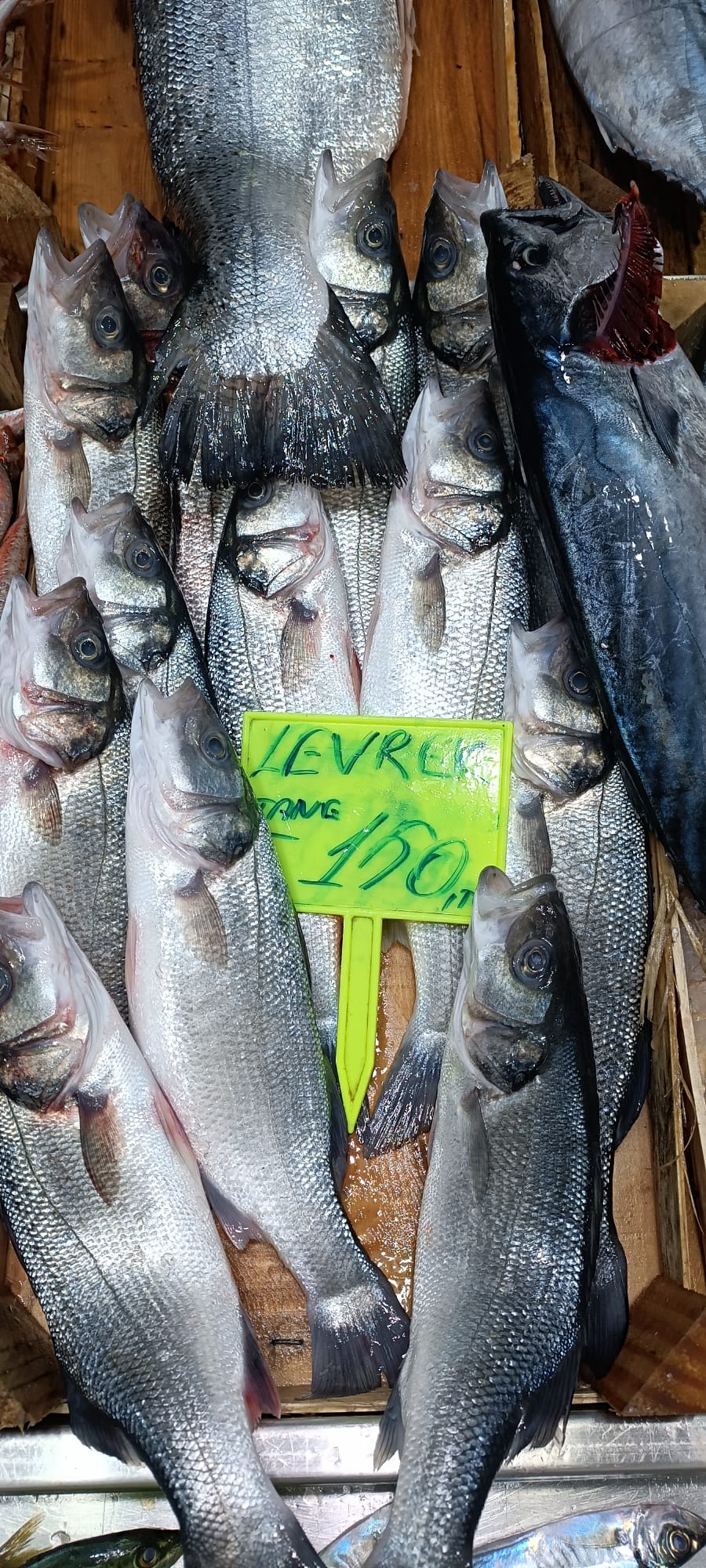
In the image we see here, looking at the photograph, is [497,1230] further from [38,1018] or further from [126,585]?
[126,585]

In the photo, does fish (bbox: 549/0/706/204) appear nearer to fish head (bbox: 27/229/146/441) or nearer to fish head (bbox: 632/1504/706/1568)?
fish head (bbox: 27/229/146/441)

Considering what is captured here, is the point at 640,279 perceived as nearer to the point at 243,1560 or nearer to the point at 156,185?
the point at 156,185

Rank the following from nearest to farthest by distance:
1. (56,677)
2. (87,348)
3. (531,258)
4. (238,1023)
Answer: (238,1023), (56,677), (531,258), (87,348)

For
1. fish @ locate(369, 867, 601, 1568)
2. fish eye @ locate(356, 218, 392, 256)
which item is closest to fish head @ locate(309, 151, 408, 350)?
fish eye @ locate(356, 218, 392, 256)

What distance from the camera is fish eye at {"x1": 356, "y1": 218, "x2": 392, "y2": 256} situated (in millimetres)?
2275

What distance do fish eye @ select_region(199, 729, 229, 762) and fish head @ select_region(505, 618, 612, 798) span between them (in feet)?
1.74

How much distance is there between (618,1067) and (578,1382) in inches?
21.1

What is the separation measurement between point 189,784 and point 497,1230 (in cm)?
87

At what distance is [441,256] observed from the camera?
2.30 meters

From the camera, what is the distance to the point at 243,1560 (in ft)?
4.91

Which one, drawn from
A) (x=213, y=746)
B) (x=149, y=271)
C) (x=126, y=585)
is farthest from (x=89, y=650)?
(x=149, y=271)

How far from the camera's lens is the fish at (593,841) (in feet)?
6.23

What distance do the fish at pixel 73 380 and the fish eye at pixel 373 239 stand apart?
1.68ft

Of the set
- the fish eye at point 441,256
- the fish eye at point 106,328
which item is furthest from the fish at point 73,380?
the fish eye at point 441,256
